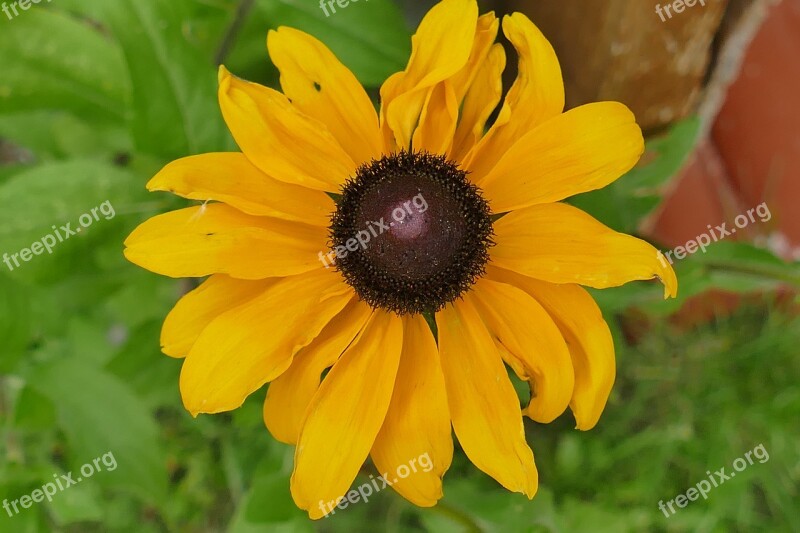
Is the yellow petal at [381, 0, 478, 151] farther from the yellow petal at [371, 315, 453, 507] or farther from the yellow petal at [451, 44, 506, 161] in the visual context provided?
the yellow petal at [371, 315, 453, 507]

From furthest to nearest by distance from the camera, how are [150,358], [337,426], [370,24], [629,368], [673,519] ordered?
[629,368], [673,519], [150,358], [370,24], [337,426]

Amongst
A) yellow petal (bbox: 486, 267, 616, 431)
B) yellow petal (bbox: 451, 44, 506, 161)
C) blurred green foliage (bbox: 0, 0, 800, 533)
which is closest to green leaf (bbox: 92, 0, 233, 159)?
blurred green foliage (bbox: 0, 0, 800, 533)

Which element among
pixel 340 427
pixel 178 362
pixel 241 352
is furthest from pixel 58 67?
pixel 340 427

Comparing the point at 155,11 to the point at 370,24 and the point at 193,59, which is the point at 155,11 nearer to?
the point at 193,59

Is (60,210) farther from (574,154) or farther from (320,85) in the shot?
(574,154)

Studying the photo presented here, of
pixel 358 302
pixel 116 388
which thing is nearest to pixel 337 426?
pixel 358 302

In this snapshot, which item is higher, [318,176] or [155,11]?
[155,11]
